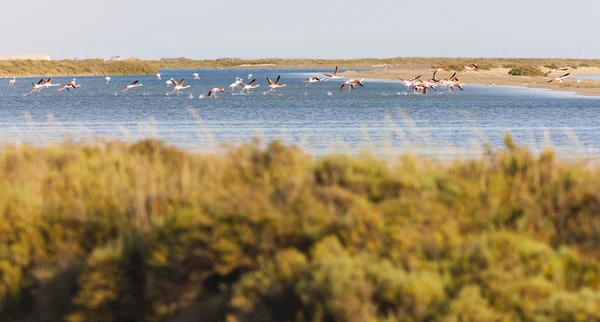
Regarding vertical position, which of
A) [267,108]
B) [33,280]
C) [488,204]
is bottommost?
[267,108]

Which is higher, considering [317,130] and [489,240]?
[489,240]

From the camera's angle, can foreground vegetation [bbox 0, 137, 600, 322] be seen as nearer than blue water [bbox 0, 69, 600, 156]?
Yes

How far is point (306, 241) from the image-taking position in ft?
23.4

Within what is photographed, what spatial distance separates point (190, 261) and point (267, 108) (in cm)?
3735

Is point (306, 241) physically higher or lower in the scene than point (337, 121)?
higher

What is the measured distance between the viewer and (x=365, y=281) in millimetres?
6414

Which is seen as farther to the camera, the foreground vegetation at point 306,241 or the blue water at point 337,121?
the blue water at point 337,121

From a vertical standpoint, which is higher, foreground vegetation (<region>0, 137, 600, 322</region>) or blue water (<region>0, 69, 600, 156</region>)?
foreground vegetation (<region>0, 137, 600, 322</region>)

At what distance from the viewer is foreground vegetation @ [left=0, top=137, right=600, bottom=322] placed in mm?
6496

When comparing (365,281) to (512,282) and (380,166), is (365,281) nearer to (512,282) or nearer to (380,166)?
(512,282)

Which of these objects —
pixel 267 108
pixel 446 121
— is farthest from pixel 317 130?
pixel 267 108

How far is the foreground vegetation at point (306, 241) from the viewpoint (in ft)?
21.3

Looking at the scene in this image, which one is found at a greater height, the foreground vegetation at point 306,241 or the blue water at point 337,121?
the foreground vegetation at point 306,241

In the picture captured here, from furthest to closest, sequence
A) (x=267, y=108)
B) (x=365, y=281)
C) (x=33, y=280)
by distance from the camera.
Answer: (x=267, y=108) < (x=33, y=280) < (x=365, y=281)
